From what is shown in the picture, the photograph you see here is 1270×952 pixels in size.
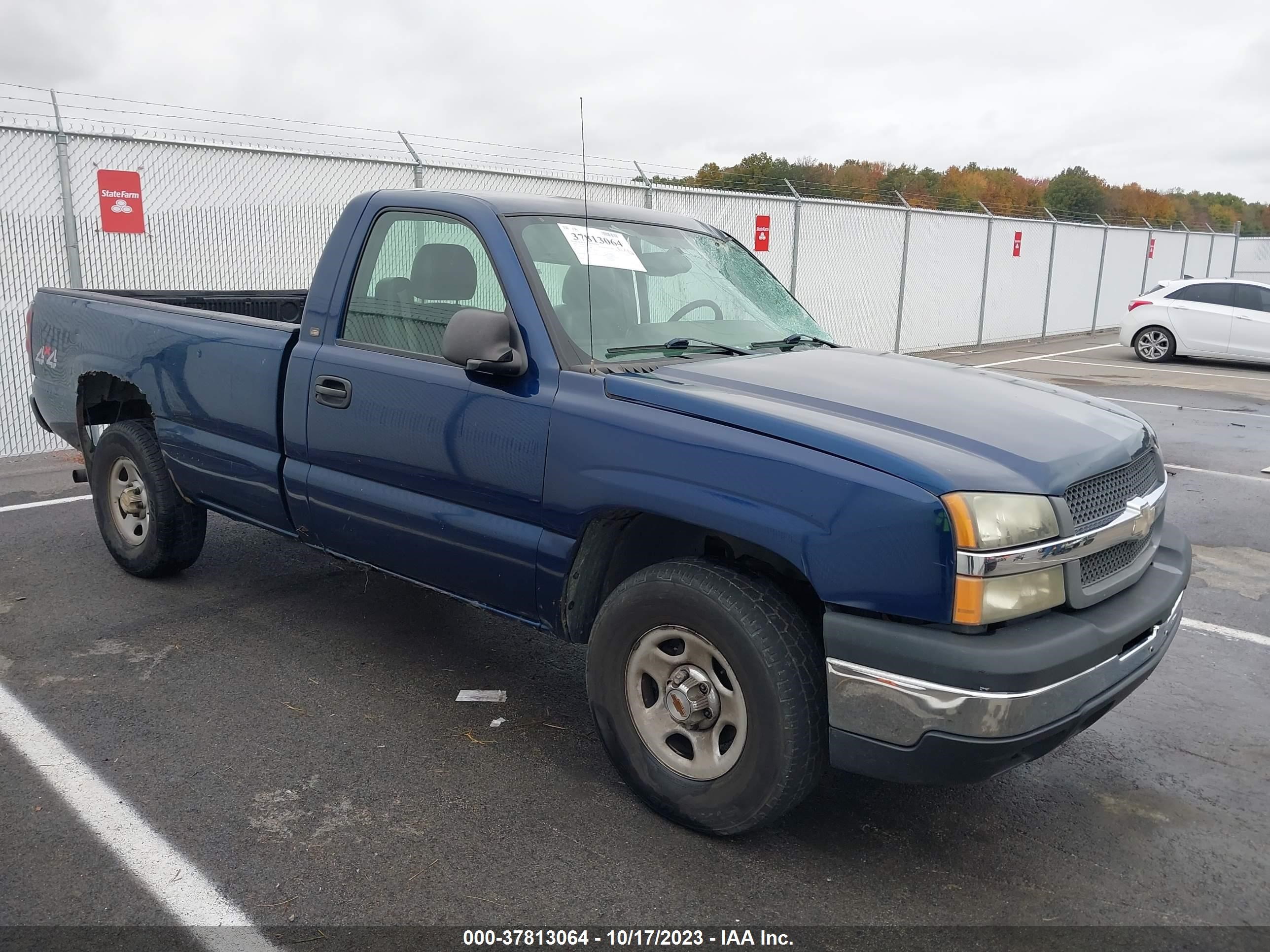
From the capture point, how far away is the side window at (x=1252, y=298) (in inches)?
667

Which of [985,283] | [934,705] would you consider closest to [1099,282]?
[985,283]

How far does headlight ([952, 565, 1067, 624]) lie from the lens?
2.58 metres

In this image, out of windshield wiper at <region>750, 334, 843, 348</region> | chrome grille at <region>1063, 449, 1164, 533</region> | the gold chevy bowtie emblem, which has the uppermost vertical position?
windshield wiper at <region>750, 334, 843, 348</region>

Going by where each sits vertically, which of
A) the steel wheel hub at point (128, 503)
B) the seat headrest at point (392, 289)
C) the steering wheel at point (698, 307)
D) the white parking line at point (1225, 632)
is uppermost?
the seat headrest at point (392, 289)

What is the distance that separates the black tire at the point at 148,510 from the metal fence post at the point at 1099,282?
83.3ft

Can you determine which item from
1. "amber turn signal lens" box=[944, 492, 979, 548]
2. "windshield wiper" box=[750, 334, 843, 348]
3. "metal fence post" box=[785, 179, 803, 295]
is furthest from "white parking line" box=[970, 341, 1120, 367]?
"amber turn signal lens" box=[944, 492, 979, 548]

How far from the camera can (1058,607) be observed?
286 cm

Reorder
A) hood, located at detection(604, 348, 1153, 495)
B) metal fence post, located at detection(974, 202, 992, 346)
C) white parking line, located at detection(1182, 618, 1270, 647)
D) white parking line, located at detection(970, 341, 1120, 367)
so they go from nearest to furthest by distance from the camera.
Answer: hood, located at detection(604, 348, 1153, 495) → white parking line, located at detection(1182, 618, 1270, 647) → white parking line, located at detection(970, 341, 1120, 367) → metal fence post, located at detection(974, 202, 992, 346)

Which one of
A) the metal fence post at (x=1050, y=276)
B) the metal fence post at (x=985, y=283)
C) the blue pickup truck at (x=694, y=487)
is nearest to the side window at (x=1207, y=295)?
the metal fence post at (x=985, y=283)

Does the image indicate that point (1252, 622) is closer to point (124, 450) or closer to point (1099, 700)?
point (1099, 700)

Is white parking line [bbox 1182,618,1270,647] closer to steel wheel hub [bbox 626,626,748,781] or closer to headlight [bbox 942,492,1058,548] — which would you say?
headlight [bbox 942,492,1058,548]

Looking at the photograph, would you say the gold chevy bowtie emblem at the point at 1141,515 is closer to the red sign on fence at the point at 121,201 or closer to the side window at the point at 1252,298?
the red sign on fence at the point at 121,201

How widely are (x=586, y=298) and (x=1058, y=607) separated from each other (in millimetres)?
1837

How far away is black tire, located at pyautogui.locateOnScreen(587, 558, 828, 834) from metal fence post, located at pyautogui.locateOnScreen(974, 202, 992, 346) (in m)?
19.2
